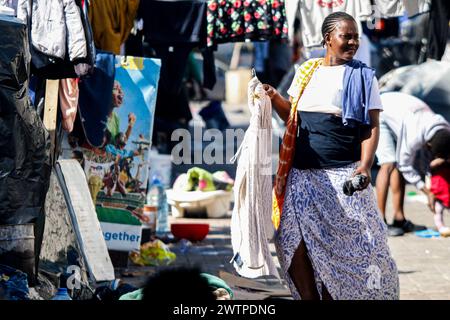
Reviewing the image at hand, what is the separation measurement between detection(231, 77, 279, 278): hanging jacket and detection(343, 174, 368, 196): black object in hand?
51 centimetres

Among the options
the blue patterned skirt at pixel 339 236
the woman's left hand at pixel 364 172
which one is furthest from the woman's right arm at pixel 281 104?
the woman's left hand at pixel 364 172

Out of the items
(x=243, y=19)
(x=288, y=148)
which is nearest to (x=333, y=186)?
(x=288, y=148)

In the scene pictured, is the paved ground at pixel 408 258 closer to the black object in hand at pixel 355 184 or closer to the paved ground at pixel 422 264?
the paved ground at pixel 422 264

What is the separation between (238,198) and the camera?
6.16 m

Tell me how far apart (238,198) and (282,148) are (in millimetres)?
409

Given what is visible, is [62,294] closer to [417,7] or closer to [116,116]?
[116,116]

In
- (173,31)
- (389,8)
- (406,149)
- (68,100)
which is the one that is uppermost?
(389,8)

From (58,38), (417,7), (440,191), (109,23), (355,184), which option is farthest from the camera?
(440,191)

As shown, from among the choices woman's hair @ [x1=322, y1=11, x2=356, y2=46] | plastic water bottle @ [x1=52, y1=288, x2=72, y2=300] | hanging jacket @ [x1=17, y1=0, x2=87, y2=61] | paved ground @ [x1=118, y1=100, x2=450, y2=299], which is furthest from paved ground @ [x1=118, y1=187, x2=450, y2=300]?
woman's hair @ [x1=322, y1=11, x2=356, y2=46]

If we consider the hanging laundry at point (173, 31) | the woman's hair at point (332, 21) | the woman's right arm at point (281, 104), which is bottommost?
the woman's right arm at point (281, 104)

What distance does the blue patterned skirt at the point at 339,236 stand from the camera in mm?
6035

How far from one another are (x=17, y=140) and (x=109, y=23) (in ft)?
9.80

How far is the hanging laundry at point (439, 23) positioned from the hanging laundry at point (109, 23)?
2.78m

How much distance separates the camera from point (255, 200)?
6.13m
